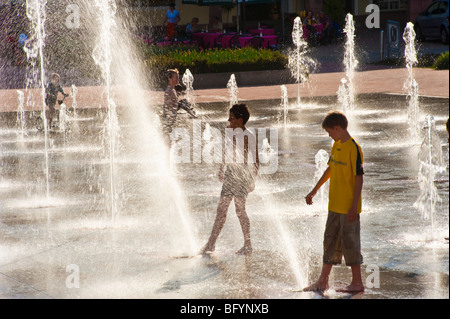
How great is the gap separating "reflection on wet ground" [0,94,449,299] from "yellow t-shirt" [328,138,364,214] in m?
0.69

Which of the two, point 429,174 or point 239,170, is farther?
point 429,174

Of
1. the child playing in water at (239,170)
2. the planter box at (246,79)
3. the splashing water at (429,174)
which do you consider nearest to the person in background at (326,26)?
the planter box at (246,79)

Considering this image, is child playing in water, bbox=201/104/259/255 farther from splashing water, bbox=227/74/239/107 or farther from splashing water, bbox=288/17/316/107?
splashing water, bbox=227/74/239/107

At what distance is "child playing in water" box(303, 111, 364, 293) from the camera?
229 inches

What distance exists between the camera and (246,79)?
23328 mm

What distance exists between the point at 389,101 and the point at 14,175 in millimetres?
10532

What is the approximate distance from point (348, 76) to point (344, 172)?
18592 mm

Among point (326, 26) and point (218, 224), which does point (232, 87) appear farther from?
point (218, 224)

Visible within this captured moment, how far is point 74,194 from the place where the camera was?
9.98m

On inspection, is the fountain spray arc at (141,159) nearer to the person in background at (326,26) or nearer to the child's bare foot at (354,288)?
the child's bare foot at (354,288)

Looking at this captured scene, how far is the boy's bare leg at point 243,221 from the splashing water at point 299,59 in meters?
12.3

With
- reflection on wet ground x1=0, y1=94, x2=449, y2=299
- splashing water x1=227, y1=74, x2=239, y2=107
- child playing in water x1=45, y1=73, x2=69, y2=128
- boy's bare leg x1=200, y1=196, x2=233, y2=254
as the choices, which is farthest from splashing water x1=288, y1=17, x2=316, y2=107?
boy's bare leg x1=200, y1=196, x2=233, y2=254

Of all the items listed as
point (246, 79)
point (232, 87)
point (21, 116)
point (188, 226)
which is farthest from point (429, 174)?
point (246, 79)

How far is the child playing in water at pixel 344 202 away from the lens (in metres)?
5.80
